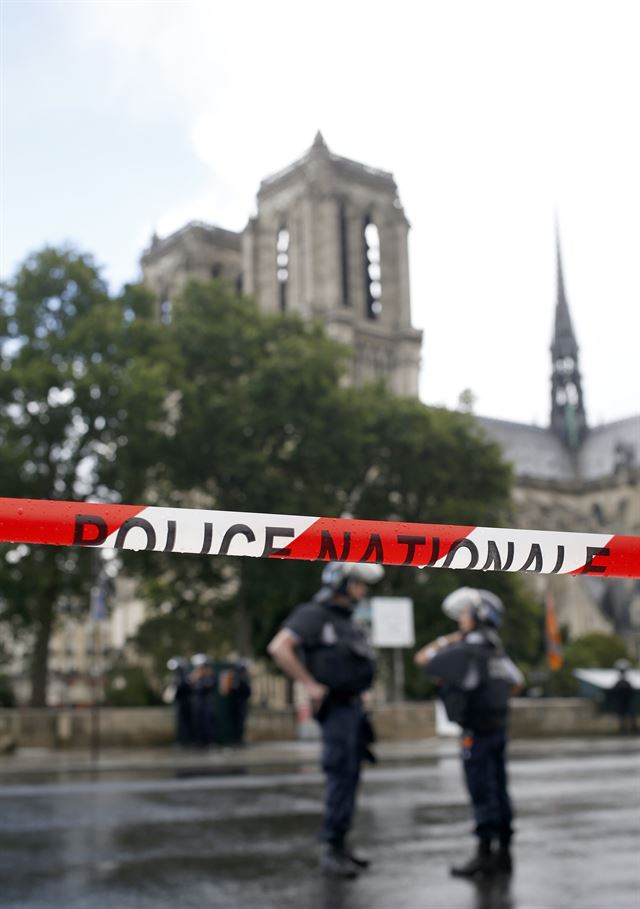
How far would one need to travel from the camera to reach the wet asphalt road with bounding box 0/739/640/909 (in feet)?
18.8

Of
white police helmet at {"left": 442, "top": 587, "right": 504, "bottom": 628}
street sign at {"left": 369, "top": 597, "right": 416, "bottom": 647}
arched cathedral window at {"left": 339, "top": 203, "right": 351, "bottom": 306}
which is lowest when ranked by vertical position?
white police helmet at {"left": 442, "top": 587, "right": 504, "bottom": 628}

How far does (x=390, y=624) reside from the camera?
26.8 m

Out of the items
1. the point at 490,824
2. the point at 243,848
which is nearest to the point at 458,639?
the point at 490,824

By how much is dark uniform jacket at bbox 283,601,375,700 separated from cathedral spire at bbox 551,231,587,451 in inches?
3743

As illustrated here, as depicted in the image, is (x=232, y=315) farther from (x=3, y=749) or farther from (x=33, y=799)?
(x=33, y=799)

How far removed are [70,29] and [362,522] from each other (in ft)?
17.3

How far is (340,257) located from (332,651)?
234 feet

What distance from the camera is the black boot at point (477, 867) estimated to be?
633cm

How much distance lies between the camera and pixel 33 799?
38.6ft

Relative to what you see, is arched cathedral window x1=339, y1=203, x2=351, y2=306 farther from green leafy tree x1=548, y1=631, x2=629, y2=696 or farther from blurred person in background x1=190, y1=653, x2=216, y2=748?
blurred person in background x1=190, y1=653, x2=216, y2=748

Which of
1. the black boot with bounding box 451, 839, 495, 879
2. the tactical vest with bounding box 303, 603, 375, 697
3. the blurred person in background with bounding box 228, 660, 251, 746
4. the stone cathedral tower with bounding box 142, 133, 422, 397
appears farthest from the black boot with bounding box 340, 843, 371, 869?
the stone cathedral tower with bounding box 142, 133, 422, 397

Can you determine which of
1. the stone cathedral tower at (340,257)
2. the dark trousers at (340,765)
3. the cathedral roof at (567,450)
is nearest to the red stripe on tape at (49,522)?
the dark trousers at (340,765)

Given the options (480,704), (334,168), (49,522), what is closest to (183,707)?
(480,704)

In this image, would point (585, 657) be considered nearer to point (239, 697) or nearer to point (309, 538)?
point (239, 697)
